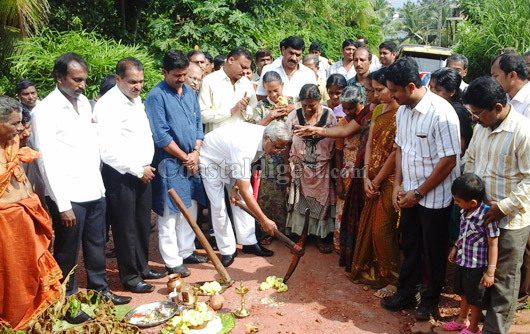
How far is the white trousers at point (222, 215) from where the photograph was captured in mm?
4785

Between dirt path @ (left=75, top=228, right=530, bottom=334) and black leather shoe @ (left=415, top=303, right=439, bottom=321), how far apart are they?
0.22ft

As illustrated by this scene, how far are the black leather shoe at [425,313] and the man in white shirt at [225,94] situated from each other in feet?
8.81

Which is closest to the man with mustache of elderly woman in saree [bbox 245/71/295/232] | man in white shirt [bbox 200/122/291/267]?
elderly woman in saree [bbox 245/71/295/232]

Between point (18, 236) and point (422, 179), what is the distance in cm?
303

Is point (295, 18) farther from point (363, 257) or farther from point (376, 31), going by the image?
point (363, 257)

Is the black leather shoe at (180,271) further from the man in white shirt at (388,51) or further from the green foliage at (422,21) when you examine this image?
the green foliage at (422,21)

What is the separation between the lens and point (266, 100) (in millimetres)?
5410

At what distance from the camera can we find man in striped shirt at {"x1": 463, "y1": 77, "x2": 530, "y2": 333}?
10.0 ft

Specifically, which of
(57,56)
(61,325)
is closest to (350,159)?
(61,325)

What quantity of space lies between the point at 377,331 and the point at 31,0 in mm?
7100

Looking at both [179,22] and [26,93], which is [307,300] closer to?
[26,93]

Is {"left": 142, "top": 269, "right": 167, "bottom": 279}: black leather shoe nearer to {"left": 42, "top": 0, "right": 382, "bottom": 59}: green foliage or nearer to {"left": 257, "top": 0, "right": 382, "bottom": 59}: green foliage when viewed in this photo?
{"left": 42, "top": 0, "right": 382, "bottom": 59}: green foliage

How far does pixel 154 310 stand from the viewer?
385 cm

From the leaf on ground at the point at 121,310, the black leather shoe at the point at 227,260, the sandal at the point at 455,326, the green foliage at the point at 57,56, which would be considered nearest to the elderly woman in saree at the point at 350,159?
the black leather shoe at the point at 227,260
